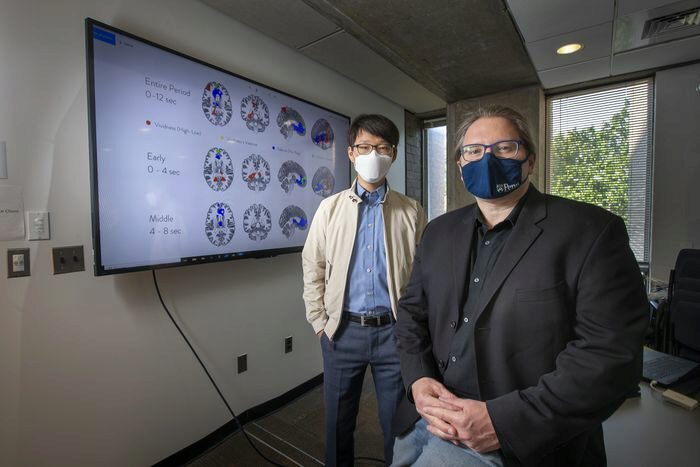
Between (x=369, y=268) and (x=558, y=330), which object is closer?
(x=558, y=330)

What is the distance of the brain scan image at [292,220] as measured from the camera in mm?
2320

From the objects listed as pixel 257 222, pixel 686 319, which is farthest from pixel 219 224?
pixel 686 319

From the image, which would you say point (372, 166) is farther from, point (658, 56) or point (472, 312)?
point (658, 56)

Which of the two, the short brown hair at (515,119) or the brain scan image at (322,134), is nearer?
the short brown hair at (515,119)

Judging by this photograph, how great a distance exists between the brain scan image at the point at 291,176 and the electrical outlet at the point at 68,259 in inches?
45.5

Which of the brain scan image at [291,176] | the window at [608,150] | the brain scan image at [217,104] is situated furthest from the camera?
the window at [608,150]

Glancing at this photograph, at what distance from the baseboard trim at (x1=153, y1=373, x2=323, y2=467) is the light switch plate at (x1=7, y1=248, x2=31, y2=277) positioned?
119 centimetres

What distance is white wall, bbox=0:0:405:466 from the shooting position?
1356 millimetres

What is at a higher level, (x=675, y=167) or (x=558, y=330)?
(x=675, y=167)

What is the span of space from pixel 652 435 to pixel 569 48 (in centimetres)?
265

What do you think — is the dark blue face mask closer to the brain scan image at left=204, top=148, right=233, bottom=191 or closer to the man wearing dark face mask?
the man wearing dark face mask

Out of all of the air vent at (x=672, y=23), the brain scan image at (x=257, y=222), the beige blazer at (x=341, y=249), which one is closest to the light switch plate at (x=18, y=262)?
the brain scan image at (x=257, y=222)

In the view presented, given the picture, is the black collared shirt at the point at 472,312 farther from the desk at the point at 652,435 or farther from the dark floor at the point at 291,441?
the dark floor at the point at 291,441

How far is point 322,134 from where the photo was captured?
2602 millimetres
